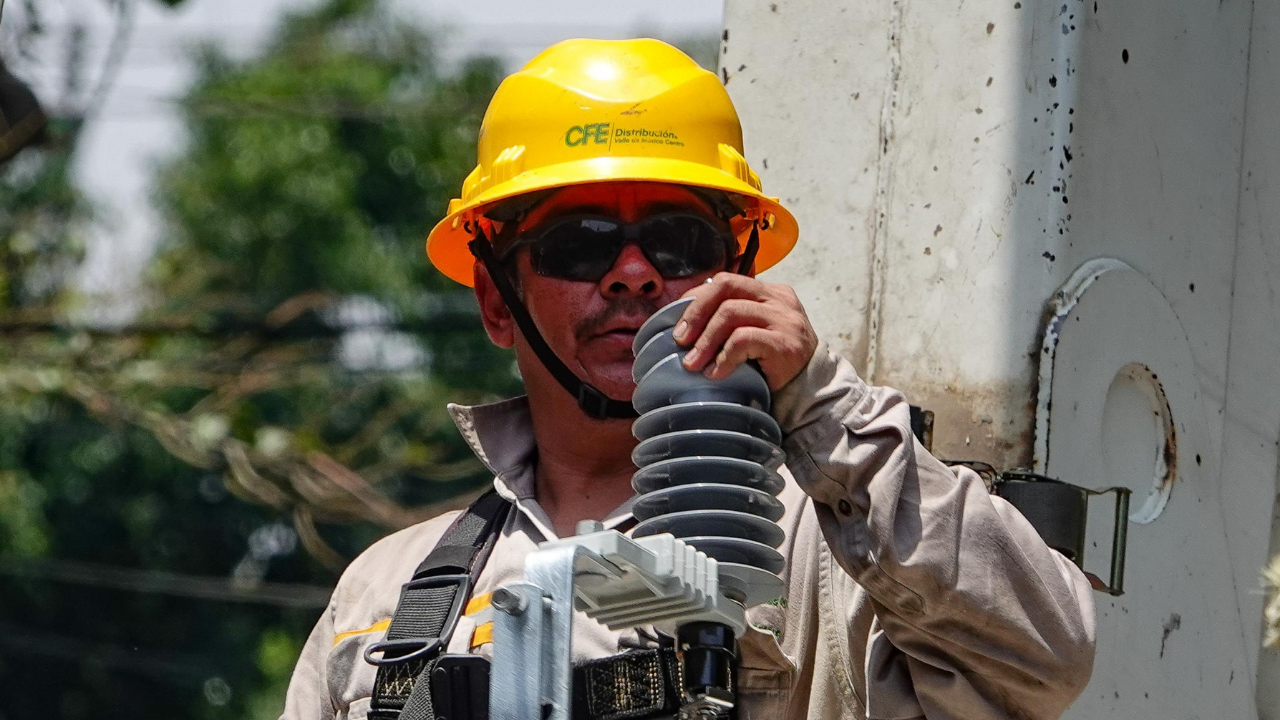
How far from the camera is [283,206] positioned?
58.6 feet

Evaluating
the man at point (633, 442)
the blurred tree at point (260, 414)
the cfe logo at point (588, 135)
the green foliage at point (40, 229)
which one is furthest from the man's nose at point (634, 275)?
the blurred tree at point (260, 414)

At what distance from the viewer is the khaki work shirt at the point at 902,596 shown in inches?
92.9

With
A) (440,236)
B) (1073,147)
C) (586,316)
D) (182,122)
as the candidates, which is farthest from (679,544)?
(182,122)

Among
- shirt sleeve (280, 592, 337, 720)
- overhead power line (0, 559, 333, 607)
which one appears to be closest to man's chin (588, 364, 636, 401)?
shirt sleeve (280, 592, 337, 720)

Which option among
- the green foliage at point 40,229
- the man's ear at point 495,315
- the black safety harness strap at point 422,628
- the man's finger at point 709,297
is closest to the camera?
the man's finger at point 709,297

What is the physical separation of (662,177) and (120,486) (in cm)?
1534

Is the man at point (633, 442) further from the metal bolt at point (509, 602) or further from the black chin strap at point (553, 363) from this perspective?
the metal bolt at point (509, 602)

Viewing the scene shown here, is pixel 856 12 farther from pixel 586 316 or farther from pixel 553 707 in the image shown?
pixel 553 707

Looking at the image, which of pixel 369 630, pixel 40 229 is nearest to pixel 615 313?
pixel 369 630

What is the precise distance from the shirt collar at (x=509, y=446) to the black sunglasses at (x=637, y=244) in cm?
39

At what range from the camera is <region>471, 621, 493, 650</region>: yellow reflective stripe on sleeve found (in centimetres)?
291

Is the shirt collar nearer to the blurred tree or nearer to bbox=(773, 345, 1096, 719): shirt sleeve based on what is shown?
bbox=(773, 345, 1096, 719): shirt sleeve

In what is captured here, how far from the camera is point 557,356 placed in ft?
10.5

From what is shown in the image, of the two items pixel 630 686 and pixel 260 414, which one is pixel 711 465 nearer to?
pixel 630 686
